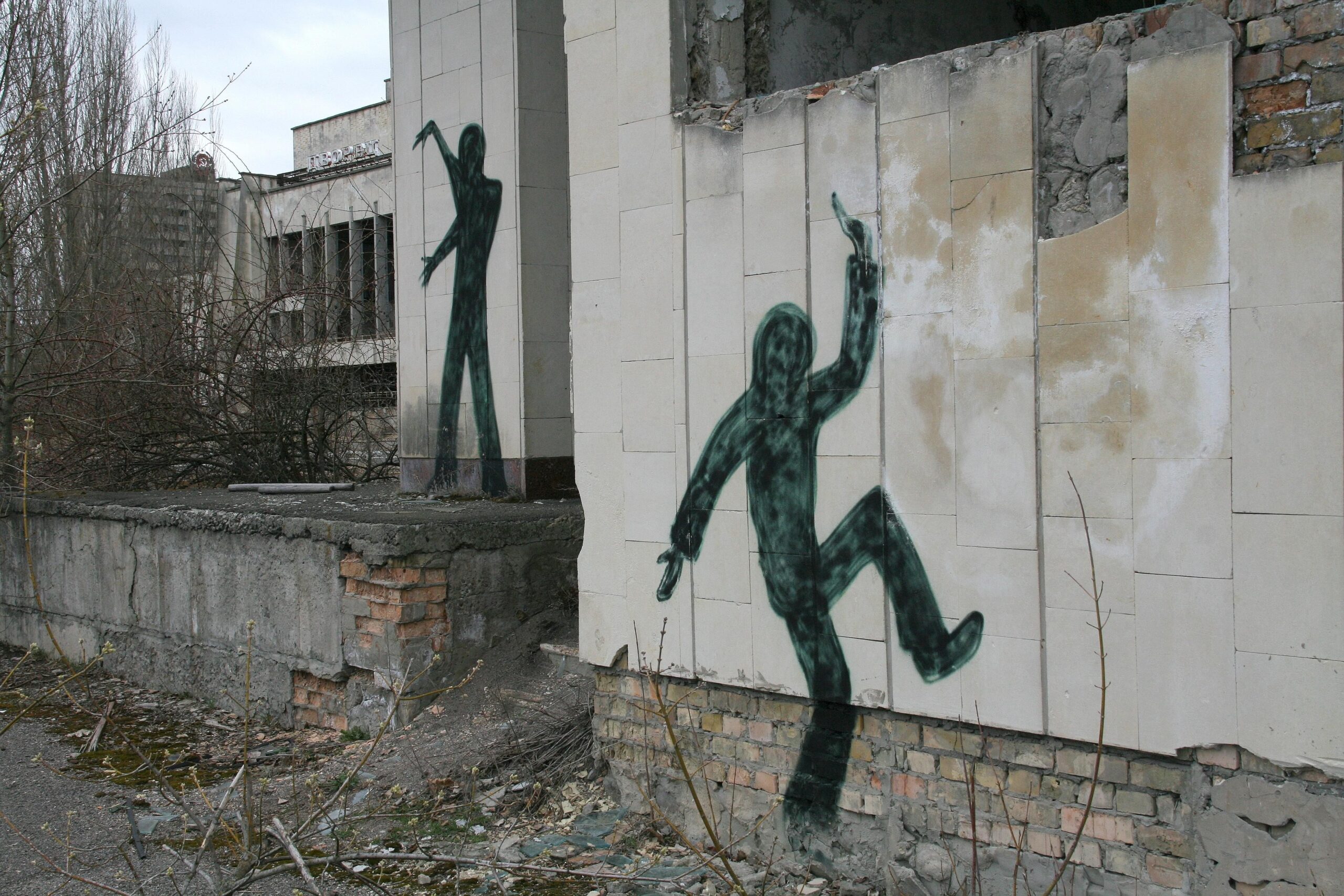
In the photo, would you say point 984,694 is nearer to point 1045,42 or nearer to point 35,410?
point 1045,42

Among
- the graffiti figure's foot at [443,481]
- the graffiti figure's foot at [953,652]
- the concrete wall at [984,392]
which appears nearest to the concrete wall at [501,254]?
the graffiti figure's foot at [443,481]

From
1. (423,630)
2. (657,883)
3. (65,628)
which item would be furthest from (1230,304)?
(65,628)

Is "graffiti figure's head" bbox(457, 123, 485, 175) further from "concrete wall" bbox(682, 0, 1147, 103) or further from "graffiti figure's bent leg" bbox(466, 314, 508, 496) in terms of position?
"concrete wall" bbox(682, 0, 1147, 103)

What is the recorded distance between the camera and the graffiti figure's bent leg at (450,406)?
24.4ft

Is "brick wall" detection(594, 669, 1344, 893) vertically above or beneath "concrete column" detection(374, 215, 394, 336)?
beneath

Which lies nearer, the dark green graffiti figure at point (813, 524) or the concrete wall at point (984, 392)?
the concrete wall at point (984, 392)

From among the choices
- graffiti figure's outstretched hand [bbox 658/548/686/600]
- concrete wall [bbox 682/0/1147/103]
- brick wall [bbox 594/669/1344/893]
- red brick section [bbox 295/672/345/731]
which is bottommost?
red brick section [bbox 295/672/345/731]

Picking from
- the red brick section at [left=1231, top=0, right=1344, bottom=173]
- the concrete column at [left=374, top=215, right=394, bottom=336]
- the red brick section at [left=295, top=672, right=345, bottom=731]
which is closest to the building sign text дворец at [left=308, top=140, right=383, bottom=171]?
the concrete column at [left=374, top=215, right=394, bottom=336]

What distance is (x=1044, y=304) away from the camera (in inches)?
136

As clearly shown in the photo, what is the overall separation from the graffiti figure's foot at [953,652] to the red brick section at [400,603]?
3046mm

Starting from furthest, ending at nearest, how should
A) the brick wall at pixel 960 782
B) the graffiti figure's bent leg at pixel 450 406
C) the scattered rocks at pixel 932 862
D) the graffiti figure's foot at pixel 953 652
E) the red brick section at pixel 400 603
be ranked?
the graffiti figure's bent leg at pixel 450 406, the red brick section at pixel 400 603, the scattered rocks at pixel 932 862, the graffiti figure's foot at pixel 953 652, the brick wall at pixel 960 782

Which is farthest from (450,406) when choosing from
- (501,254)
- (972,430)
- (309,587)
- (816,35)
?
(972,430)

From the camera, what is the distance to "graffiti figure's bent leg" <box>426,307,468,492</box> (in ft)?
24.4

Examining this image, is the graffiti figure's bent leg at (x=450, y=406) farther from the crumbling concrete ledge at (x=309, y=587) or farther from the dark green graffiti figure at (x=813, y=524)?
the dark green graffiti figure at (x=813, y=524)
